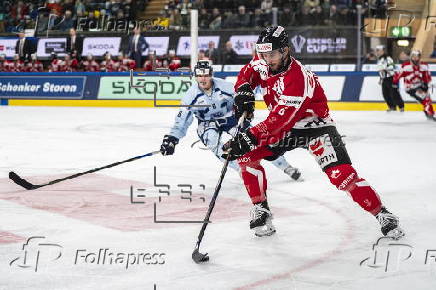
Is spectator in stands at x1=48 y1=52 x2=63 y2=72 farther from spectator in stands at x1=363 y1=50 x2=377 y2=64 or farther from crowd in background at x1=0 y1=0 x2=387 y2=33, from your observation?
spectator in stands at x1=363 y1=50 x2=377 y2=64

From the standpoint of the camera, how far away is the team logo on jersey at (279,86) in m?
5.03

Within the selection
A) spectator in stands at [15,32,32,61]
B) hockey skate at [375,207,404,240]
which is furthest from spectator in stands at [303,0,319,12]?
hockey skate at [375,207,404,240]

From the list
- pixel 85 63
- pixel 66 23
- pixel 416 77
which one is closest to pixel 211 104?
pixel 416 77

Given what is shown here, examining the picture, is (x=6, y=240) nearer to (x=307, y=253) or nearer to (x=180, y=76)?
(x=307, y=253)

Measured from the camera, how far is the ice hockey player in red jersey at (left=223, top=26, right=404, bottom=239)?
4926 millimetres

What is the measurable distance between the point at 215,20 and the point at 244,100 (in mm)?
15392

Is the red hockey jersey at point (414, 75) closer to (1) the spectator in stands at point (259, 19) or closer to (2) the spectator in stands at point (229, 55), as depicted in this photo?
(1) the spectator in stands at point (259, 19)

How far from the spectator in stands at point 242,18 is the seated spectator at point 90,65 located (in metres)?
4.38

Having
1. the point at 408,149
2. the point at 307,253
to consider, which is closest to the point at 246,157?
the point at 307,253

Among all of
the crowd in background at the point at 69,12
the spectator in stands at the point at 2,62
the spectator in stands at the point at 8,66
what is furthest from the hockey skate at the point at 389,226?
the spectator in stands at the point at 2,62

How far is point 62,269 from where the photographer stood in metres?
4.40

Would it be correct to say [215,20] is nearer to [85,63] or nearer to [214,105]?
[85,63]

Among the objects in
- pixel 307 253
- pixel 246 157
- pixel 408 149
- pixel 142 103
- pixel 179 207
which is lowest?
pixel 142 103

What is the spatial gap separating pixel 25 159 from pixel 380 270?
6404mm
